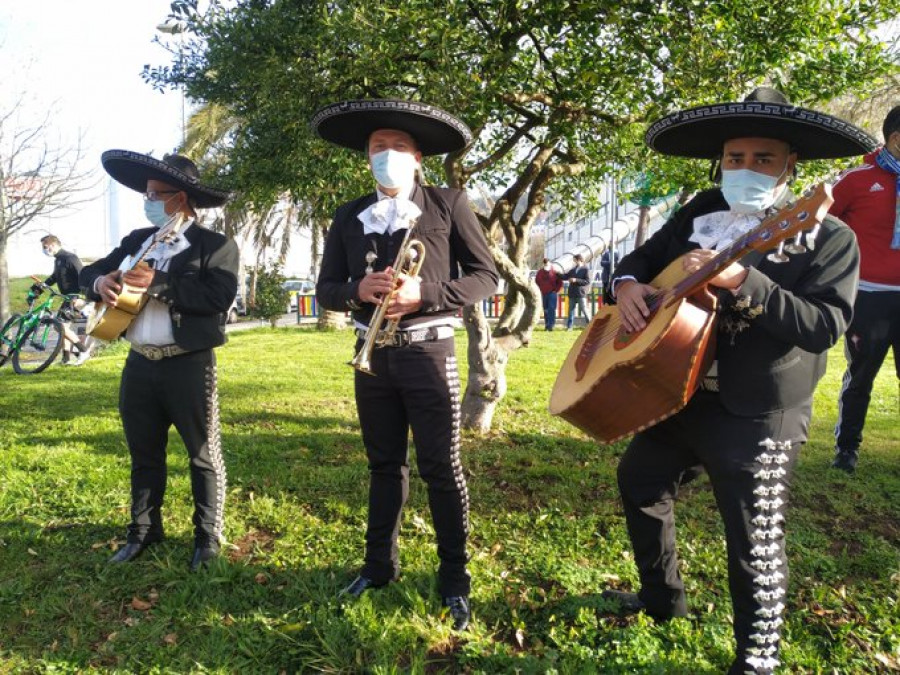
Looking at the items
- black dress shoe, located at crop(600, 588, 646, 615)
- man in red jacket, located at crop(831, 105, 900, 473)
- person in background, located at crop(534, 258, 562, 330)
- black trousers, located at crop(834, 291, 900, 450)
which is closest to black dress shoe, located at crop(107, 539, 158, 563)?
black dress shoe, located at crop(600, 588, 646, 615)

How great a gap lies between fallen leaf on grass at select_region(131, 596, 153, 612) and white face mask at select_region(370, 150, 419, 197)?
2.42m

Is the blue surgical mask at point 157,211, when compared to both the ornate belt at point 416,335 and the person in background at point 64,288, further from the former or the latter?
the person in background at point 64,288

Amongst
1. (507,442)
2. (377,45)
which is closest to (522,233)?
(507,442)

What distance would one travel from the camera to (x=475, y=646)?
304 centimetres

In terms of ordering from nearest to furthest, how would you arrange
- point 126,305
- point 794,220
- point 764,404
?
point 794,220 < point 764,404 < point 126,305

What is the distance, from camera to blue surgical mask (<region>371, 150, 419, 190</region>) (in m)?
3.27

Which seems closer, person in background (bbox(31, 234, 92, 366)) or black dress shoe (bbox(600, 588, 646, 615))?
black dress shoe (bbox(600, 588, 646, 615))

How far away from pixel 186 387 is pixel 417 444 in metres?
1.43

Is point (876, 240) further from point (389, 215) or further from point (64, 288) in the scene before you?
point (64, 288)

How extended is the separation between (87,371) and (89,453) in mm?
5303

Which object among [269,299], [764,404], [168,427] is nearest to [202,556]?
[168,427]

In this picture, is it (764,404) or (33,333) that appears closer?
(764,404)

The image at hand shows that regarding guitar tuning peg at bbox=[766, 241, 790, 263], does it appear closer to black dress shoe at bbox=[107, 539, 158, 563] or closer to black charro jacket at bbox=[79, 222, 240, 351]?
black charro jacket at bbox=[79, 222, 240, 351]

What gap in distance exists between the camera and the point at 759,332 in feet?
8.15
